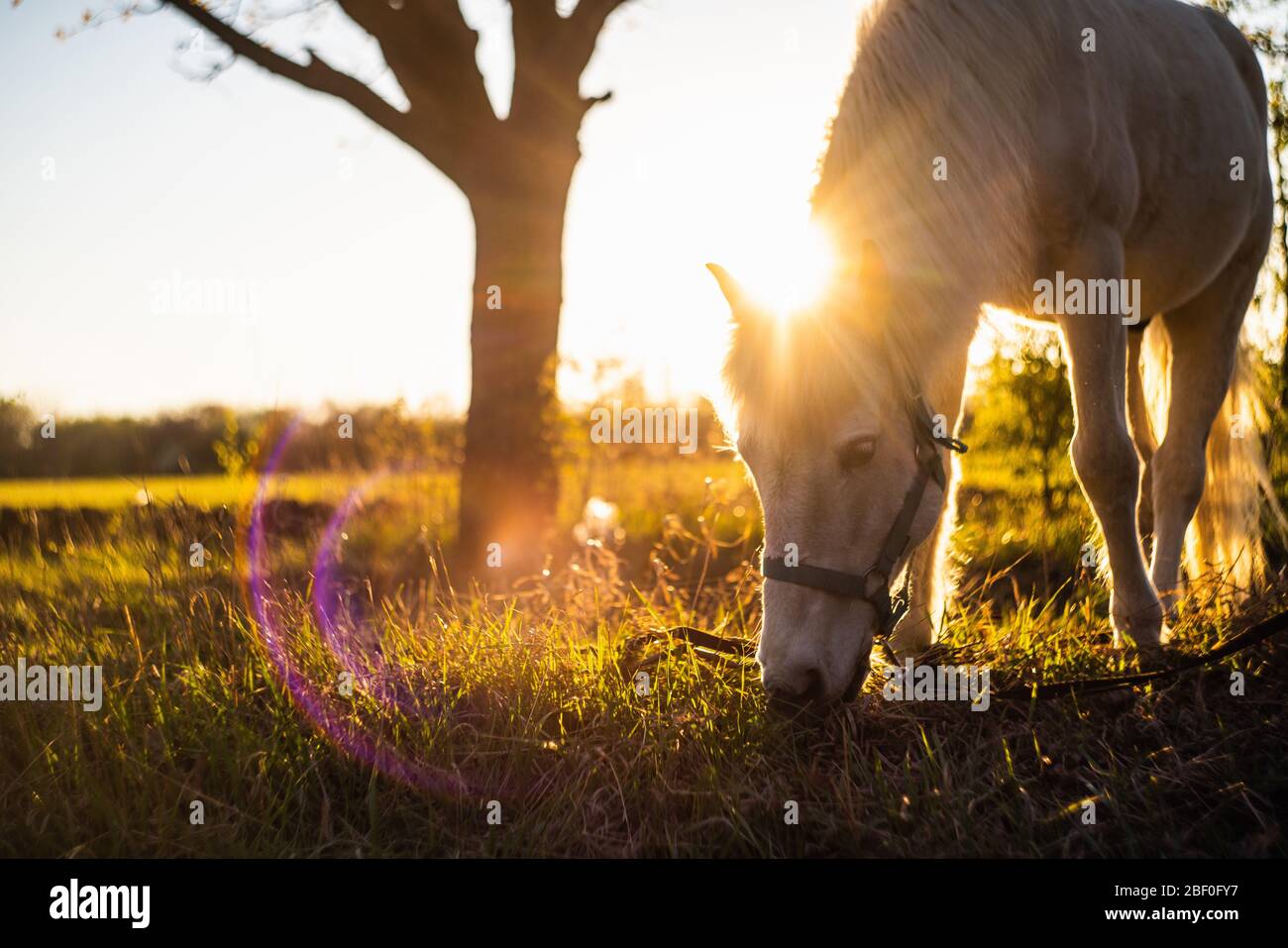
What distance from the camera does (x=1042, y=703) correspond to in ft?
8.83

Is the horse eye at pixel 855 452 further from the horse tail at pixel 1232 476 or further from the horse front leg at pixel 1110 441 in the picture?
the horse tail at pixel 1232 476

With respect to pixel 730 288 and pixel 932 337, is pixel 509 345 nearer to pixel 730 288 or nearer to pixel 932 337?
pixel 730 288

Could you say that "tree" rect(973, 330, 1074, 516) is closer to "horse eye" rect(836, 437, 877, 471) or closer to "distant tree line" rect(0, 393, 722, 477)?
"distant tree line" rect(0, 393, 722, 477)

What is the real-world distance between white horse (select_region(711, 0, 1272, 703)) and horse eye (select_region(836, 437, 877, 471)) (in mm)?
10

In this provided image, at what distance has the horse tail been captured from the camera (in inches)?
168

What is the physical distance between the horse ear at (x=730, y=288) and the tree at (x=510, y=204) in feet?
11.7

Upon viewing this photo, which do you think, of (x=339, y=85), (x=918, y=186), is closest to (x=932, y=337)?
(x=918, y=186)

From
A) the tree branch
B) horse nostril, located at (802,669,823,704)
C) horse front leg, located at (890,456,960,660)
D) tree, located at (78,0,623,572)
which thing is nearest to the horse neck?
horse front leg, located at (890,456,960,660)

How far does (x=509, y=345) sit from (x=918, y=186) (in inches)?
151

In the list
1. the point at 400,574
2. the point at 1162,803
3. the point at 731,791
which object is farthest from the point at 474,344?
the point at 1162,803

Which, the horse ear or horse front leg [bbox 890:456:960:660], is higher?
the horse ear

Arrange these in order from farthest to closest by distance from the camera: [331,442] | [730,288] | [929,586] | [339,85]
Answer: [331,442], [339,85], [929,586], [730,288]

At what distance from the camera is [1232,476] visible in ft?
14.6

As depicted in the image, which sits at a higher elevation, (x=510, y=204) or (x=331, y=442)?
(x=510, y=204)
